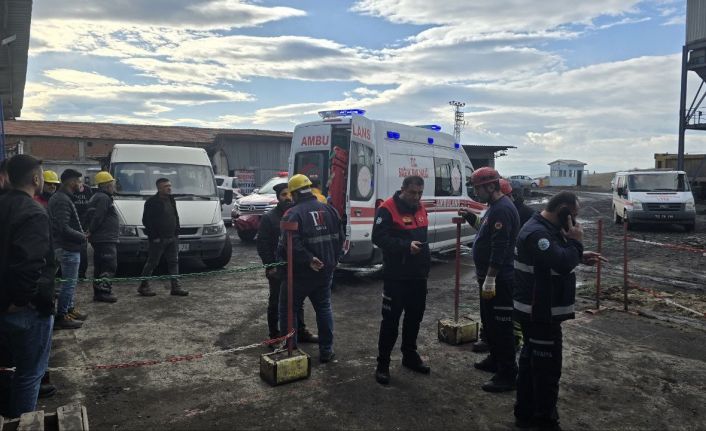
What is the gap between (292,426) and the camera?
366 cm

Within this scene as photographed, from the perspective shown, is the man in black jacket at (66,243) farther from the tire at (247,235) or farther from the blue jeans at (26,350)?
the tire at (247,235)

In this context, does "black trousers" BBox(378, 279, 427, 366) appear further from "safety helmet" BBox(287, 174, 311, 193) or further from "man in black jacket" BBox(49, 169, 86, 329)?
"man in black jacket" BBox(49, 169, 86, 329)

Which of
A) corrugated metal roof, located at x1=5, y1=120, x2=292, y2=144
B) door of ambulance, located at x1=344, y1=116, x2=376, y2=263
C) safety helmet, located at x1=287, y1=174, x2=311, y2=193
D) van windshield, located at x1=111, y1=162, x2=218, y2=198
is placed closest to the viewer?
safety helmet, located at x1=287, y1=174, x2=311, y2=193

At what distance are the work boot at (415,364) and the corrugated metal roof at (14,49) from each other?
9352 mm

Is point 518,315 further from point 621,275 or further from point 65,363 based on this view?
point 621,275

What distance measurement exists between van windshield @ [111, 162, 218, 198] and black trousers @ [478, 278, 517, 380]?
6.74 metres

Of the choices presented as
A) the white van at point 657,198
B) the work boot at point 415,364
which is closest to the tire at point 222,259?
the work boot at point 415,364

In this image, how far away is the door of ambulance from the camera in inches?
310

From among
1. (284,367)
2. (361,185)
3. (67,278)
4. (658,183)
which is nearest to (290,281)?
(284,367)

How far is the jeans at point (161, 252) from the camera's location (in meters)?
7.50

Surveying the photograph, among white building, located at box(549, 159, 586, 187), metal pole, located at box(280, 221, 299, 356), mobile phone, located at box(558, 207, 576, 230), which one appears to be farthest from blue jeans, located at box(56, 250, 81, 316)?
white building, located at box(549, 159, 586, 187)

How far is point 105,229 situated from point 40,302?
162 inches

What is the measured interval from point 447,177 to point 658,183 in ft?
35.6

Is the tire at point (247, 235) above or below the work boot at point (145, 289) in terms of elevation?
above
